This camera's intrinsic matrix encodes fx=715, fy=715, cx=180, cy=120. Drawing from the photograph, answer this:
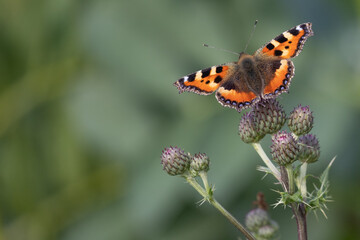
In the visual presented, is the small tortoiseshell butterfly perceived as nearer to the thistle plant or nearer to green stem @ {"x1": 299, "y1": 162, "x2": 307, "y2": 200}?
the thistle plant

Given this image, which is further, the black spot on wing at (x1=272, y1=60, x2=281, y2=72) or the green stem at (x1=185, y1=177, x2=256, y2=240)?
the black spot on wing at (x1=272, y1=60, x2=281, y2=72)

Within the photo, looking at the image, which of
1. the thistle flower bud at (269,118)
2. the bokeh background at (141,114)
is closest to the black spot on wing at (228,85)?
the thistle flower bud at (269,118)

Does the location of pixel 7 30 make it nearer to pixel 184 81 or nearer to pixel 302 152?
pixel 184 81

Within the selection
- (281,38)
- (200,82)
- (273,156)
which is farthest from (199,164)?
(281,38)

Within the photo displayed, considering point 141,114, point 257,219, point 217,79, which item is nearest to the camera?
point 257,219

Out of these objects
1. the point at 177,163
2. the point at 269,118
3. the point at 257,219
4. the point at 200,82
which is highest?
the point at 200,82

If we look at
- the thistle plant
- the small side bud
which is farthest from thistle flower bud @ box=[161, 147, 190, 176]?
the small side bud

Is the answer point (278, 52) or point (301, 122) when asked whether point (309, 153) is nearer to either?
point (301, 122)
